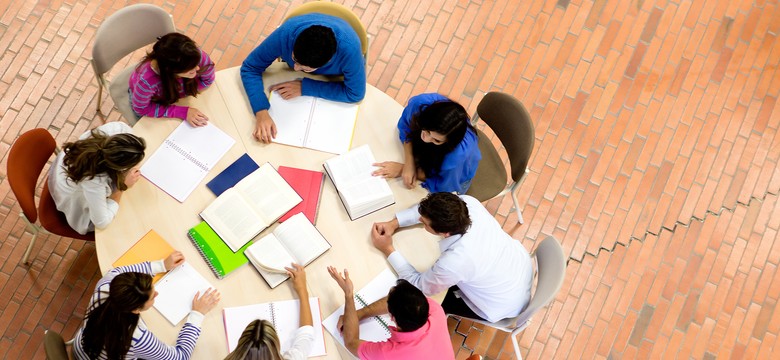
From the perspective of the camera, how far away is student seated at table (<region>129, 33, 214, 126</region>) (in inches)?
111

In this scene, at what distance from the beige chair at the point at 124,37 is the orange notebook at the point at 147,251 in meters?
0.79

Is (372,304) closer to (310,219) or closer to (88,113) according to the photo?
(310,219)

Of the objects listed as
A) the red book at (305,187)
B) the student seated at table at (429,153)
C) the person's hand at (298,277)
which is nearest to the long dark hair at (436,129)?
the student seated at table at (429,153)

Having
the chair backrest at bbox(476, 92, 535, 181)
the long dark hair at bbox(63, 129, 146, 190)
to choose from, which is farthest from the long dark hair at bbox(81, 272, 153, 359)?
the chair backrest at bbox(476, 92, 535, 181)

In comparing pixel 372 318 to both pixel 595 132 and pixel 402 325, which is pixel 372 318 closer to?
pixel 402 325

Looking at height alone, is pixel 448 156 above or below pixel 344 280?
above

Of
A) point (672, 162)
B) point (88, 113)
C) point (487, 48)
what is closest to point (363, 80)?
point (487, 48)

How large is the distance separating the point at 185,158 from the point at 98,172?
1.29 feet

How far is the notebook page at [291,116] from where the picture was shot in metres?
2.99

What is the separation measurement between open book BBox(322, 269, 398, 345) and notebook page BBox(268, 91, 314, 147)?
775 millimetres

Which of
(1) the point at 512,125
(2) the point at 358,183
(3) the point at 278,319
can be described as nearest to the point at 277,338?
(3) the point at 278,319

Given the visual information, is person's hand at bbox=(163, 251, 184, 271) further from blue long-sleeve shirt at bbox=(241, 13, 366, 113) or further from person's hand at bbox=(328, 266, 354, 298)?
blue long-sleeve shirt at bbox=(241, 13, 366, 113)

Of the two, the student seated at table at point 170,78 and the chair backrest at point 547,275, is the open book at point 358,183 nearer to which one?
the student seated at table at point 170,78

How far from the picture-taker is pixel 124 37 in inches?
128
